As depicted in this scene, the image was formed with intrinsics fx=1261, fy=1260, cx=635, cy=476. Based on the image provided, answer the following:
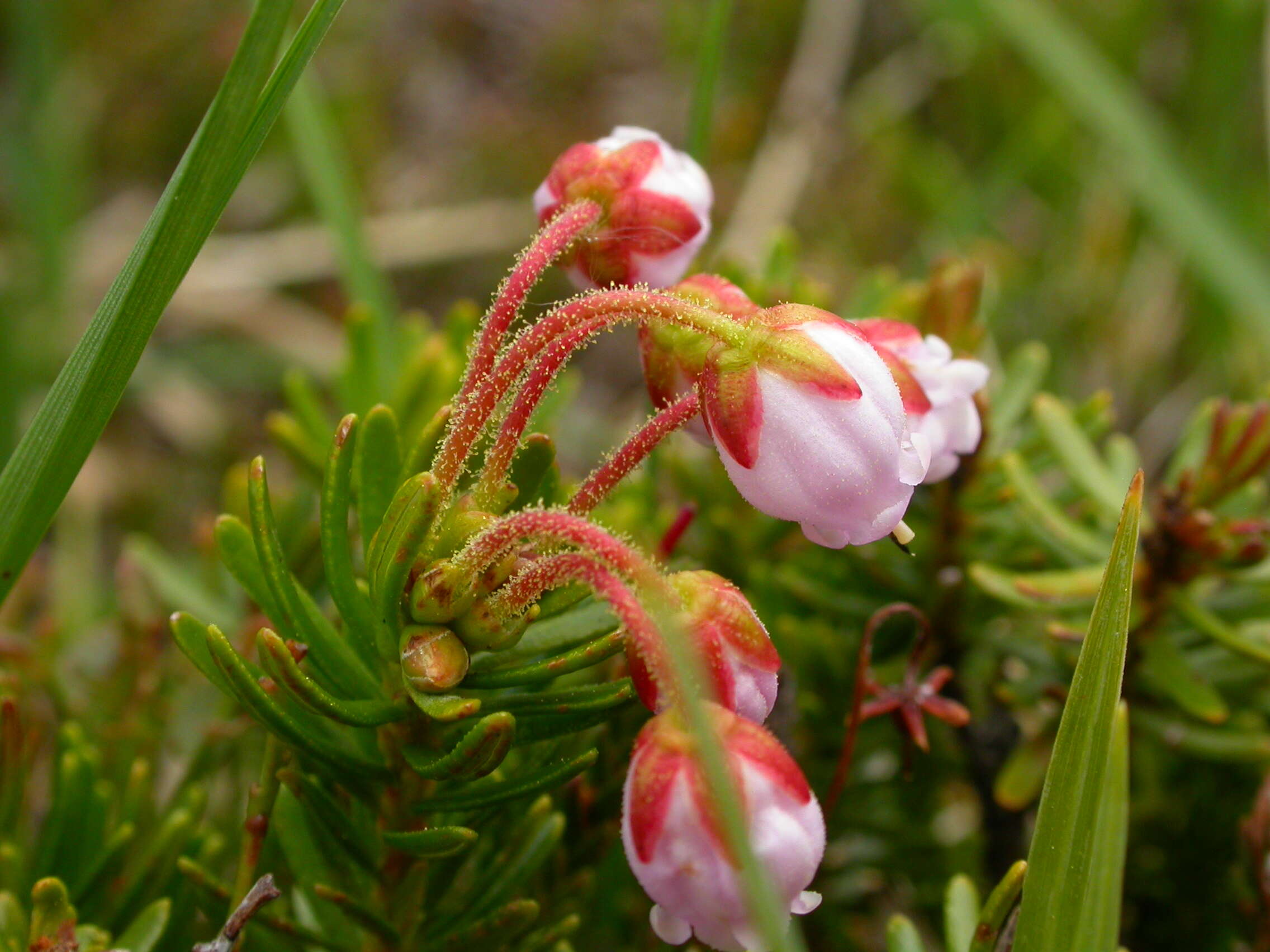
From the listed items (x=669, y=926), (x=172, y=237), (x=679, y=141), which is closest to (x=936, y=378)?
(x=669, y=926)

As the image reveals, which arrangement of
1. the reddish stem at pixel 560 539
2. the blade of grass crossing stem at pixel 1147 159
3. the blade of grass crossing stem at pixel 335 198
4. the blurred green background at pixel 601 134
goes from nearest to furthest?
the reddish stem at pixel 560 539
the blade of grass crossing stem at pixel 335 198
the blade of grass crossing stem at pixel 1147 159
the blurred green background at pixel 601 134

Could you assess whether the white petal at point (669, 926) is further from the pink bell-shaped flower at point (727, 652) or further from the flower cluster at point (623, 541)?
the pink bell-shaped flower at point (727, 652)

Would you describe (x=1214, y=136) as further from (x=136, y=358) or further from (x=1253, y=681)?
(x=136, y=358)

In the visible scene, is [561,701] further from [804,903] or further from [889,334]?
[889,334]

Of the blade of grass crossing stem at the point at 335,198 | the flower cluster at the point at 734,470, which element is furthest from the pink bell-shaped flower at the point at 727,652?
the blade of grass crossing stem at the point at 335,198

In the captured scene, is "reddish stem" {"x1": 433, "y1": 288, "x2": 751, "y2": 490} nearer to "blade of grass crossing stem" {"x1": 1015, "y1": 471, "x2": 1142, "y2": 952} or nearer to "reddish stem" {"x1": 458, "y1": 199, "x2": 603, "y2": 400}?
"reddish stem" {"x1": 458, "y1": 199, "x2": 603, "y2": 400}

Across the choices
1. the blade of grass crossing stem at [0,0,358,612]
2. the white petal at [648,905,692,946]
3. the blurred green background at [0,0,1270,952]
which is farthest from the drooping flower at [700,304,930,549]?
the blurred green background at [0,0,1270,952]
